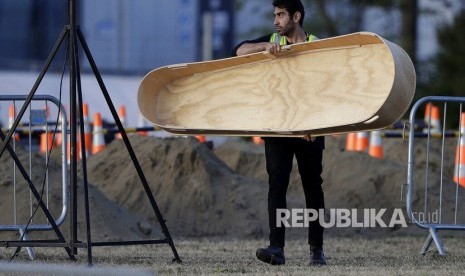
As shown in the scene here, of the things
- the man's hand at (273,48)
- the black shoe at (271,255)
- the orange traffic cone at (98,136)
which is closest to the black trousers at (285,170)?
the black shoe at (271,255)

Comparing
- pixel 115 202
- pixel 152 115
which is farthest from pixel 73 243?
pixel 115 202

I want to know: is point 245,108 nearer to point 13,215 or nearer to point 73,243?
point 73,243

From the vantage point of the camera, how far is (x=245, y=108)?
1101 cm

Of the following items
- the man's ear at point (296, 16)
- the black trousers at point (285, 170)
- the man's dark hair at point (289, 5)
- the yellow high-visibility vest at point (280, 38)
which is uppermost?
the man's dark hair at point (289, 5)

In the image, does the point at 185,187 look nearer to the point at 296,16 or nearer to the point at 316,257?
the point at 316,257

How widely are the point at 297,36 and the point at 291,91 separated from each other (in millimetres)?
447

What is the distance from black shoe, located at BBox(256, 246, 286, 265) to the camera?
34.2ft

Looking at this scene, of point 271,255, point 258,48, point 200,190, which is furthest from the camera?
point 200,190

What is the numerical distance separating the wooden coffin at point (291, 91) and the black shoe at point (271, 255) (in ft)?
2.81

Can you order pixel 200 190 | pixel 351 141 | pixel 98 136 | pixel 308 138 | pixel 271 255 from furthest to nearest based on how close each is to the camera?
1. pixel 351 141
2. pixel 98 136
3. pixel 200 190
4. pixel 271 255
5. pixel 308 138

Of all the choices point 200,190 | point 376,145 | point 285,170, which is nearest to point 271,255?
point 285,170

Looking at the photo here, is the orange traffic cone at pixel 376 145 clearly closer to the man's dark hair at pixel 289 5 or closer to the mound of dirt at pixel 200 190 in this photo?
the mound of dirt at pixel 200 190

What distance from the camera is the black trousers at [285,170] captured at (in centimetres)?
1047

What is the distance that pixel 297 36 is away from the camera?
1062cm
